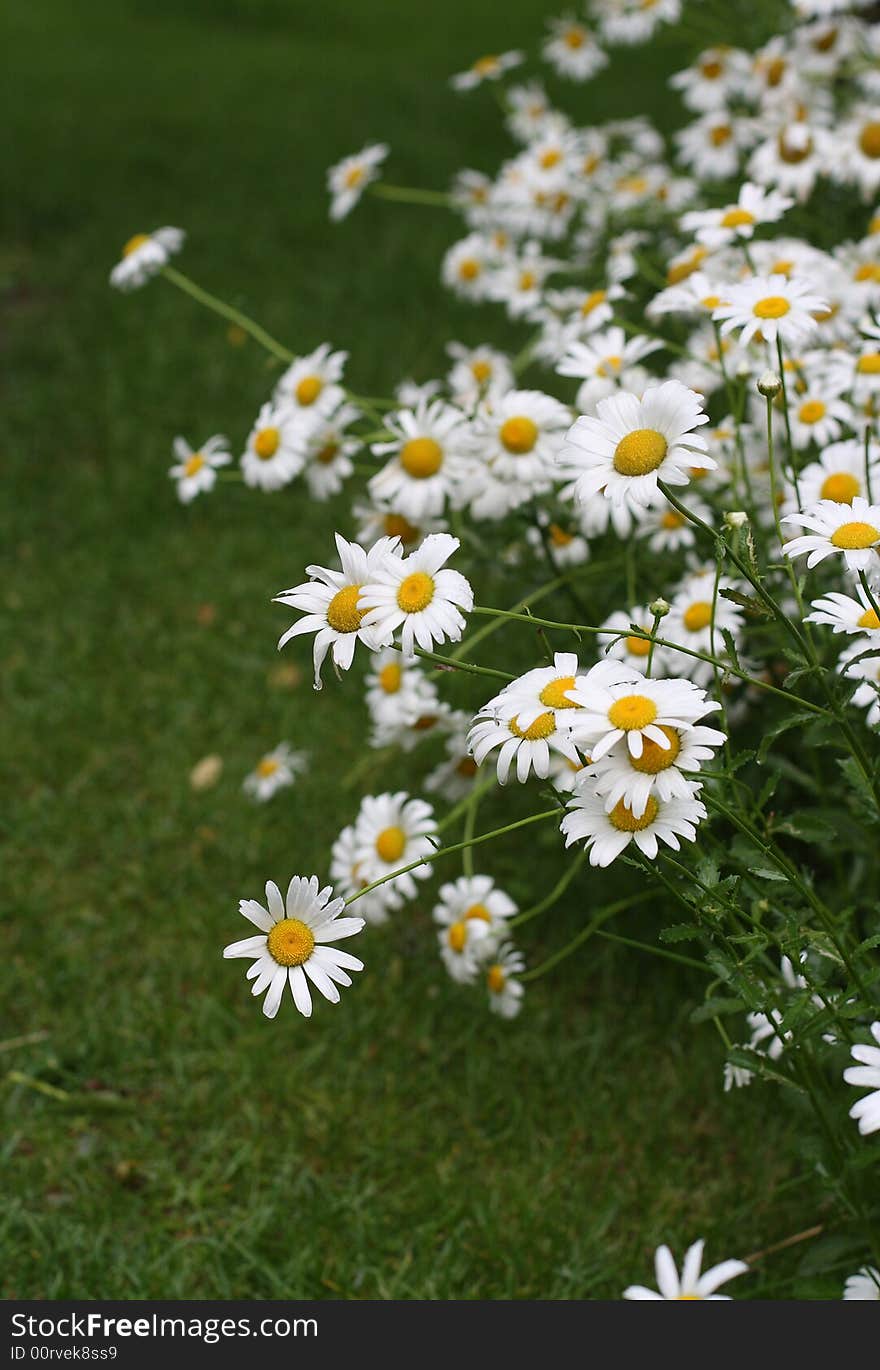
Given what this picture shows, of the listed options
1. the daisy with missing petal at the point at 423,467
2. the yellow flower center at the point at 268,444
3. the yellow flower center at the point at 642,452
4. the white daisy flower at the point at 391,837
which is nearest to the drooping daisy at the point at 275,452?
the yellow flower center at the point at 268,444

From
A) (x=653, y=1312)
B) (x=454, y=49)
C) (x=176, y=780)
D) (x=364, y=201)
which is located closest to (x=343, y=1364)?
(x=653, y=1312)

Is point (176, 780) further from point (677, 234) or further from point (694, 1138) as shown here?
A: point (677, 234)

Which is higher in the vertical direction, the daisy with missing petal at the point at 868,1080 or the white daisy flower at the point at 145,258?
the white daisy flower at the point at 145,258

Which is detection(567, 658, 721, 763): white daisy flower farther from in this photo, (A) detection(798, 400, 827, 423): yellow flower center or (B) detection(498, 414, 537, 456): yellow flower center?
(A) detection(798, 400, 827, 423): yellow flower center

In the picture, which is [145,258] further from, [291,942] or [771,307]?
[291,942]

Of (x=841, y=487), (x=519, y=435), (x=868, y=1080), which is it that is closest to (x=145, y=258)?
(x=519, y=435)

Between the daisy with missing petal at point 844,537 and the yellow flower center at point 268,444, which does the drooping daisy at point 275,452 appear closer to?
the yellow flower center at point 268,444

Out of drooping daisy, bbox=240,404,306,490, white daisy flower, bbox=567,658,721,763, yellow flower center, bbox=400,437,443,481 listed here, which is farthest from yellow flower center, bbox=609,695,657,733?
drooping daisy, bbox=240,404,306,490
